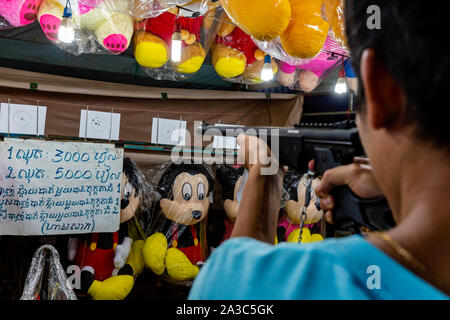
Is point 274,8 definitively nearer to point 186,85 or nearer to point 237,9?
point 237,9

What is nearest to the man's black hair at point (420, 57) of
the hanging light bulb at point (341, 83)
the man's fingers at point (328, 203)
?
the man's fingers at point (328, 203)

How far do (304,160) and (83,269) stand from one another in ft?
5.03

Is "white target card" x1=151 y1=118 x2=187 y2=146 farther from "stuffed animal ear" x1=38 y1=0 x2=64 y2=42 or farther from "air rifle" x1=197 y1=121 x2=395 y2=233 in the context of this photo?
"air rifle" x1=197 y1=121 x2=395 y2=233

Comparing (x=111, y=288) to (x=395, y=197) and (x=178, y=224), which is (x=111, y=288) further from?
(x=395, y=197)

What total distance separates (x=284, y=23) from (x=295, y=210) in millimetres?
1393

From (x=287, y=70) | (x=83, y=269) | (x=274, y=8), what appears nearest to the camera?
(x=274, y=8)

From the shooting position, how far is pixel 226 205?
89.9 inches

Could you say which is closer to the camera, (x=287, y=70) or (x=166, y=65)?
(x=166, y=65)

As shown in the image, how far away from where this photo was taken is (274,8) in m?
1.30

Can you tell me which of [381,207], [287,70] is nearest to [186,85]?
[287,70]

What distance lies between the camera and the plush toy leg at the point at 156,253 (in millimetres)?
2025

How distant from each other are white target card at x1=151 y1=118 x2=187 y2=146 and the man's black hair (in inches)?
85.8

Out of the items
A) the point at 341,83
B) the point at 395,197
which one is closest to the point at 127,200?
the point at 341,83

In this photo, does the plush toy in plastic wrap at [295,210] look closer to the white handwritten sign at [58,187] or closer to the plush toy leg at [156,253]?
the plush toy leg at [156,253]
